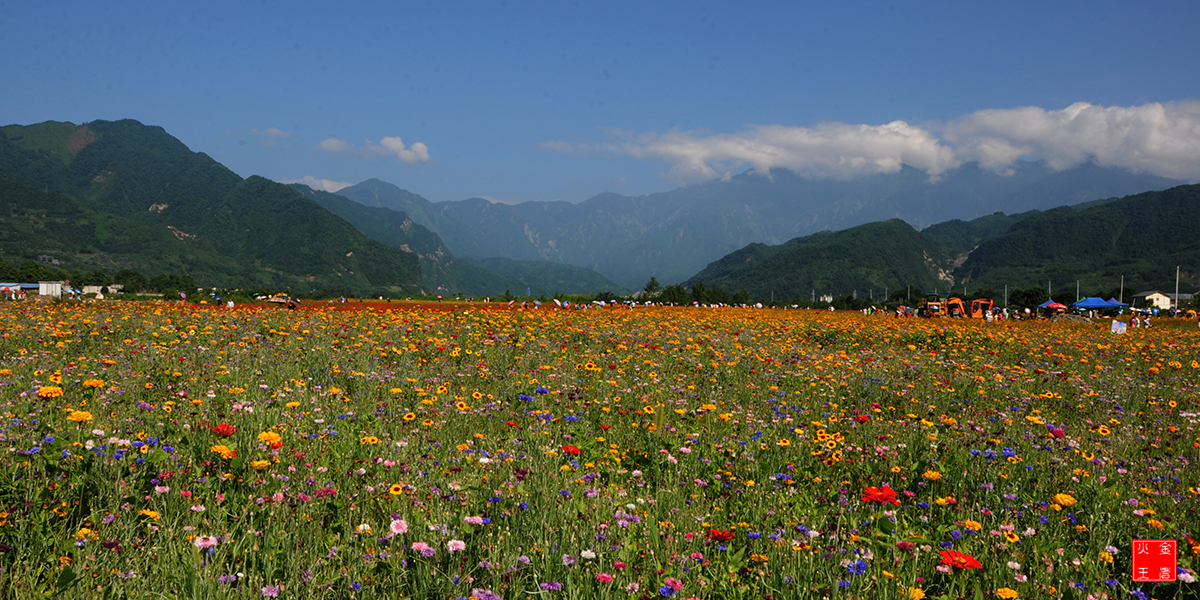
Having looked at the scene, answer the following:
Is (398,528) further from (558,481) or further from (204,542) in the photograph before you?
(558,481)

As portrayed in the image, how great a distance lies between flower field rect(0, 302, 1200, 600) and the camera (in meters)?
2.71

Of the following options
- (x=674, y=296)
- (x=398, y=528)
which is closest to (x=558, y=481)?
(x=398, y=528)

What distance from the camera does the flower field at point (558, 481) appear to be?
107 inches

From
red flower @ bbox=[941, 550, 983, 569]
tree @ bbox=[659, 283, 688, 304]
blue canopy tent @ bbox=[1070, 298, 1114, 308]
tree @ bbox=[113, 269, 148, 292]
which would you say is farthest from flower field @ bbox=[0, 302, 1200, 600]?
blue canopy tent @ bbox=[1070, 298, 1114, 308]

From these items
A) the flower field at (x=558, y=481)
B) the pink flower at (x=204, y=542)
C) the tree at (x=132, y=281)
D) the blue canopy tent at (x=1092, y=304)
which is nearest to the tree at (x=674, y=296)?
the flower field at (x=558, y=481)

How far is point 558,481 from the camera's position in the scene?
3752mm

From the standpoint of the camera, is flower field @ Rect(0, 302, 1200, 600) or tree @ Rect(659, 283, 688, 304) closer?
flower field @ Rect(0, 302, 1200, 600)

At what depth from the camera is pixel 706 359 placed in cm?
945

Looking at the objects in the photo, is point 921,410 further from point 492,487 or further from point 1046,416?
point 492,487

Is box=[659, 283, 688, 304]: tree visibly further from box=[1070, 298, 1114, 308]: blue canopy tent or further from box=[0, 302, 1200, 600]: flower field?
box=[1070, 298, 1114, 308]: blue canopy tent

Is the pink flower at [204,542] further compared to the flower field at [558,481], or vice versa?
the flower field at [558,481]

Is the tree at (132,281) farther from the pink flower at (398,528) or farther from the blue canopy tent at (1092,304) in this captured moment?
the blue canopy tent at (1092,304)

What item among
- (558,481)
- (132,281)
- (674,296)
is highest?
(674,296)

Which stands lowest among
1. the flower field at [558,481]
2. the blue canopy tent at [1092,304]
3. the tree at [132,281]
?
the flower field at [558,481]
